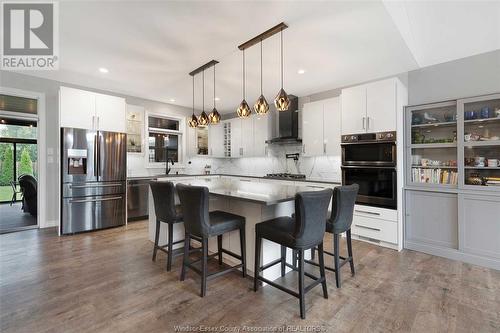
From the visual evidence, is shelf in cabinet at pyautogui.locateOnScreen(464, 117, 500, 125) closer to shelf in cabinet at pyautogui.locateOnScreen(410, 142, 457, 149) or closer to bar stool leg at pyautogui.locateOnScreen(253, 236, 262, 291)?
shelf in cabinet at pyautogui.locateOnScreen(410, 142, 457, 149)

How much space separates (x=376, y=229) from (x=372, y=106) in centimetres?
181

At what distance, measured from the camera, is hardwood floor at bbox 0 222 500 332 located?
1.81 meters

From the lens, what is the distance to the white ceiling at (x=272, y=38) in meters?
2.29

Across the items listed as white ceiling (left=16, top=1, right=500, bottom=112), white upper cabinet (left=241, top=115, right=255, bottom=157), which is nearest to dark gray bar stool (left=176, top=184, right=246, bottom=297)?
white ceiling (left=16, top=1, right=500, bottom=112)

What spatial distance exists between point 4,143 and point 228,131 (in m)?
5.15

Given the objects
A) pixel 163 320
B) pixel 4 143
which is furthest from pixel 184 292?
pixel 4 143

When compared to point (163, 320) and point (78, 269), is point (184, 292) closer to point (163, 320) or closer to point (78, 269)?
point (163, 320)

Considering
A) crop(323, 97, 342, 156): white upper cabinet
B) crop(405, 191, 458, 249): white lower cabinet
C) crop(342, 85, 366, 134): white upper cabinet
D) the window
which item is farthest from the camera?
the window

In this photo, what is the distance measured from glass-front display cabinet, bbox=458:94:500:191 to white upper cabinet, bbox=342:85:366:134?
113 cm

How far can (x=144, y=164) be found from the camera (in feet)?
18.1

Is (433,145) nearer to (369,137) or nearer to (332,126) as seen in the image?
(369,137)

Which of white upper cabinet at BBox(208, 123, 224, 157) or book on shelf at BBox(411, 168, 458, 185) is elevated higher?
white upper cabinet at BBox(208, 123, 224, 157)

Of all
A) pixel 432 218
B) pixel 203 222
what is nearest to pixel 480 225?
pixel 432 218

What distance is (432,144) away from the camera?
3264 millimetres
